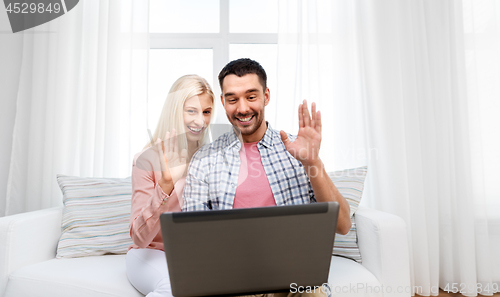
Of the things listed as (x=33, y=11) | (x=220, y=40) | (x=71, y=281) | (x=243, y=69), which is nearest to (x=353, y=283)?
(x=243, y=69)

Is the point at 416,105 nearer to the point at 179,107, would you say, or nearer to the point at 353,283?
the point at 353,283

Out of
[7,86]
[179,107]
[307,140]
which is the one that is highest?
[7,86]

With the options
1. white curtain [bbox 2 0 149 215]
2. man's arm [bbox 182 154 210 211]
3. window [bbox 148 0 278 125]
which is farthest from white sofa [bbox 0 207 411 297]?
window [bbox 148 0 278 125]

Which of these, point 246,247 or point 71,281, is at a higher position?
point 246,247

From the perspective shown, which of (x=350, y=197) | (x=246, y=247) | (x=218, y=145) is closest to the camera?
(x=246, y=247)

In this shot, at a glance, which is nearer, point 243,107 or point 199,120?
point 199,120

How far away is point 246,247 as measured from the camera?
0.61 m

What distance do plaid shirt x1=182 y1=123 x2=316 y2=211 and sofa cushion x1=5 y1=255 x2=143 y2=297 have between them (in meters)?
0.34

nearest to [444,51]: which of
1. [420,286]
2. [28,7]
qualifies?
[420,286]

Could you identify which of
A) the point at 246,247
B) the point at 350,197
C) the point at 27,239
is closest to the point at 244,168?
the point at 350,197

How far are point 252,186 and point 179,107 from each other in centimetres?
42

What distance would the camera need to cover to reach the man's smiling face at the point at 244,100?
1.20m

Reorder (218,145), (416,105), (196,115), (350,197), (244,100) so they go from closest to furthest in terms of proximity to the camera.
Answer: (196,115) → (244,100) → (218,145) → (350,197) → (416,105)

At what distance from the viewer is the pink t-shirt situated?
1178mm
